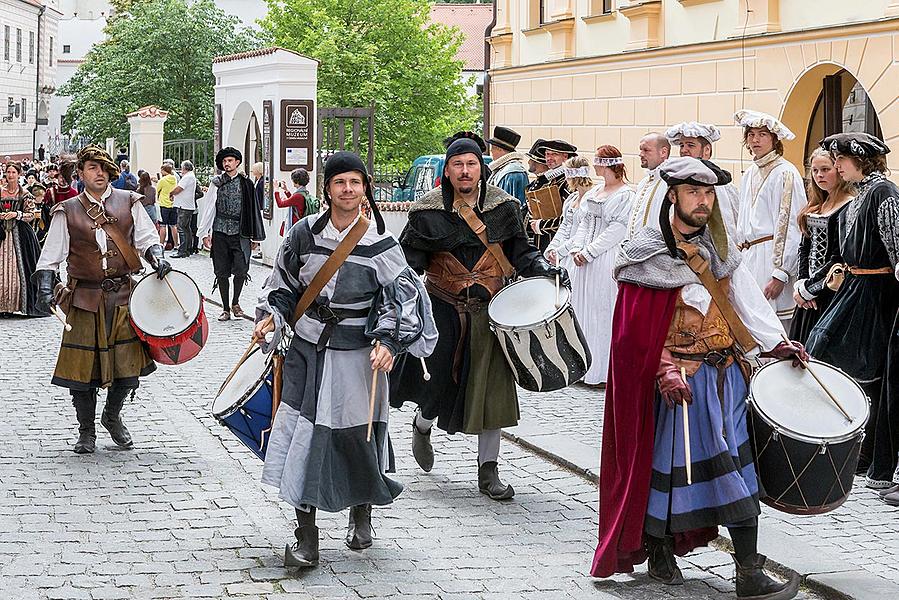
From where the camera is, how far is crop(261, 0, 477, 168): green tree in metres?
45.0

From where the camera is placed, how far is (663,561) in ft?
19.5

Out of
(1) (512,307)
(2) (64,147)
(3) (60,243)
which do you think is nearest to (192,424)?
(3) (60,243)

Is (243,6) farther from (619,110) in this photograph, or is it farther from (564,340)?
(564,340)

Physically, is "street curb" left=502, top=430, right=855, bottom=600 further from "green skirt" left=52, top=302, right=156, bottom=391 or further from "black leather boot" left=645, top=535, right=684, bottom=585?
"green skirt" left=52, top=302, right=156, bottom=391

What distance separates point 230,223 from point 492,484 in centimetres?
861

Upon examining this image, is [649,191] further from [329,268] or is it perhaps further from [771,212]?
[329,268]

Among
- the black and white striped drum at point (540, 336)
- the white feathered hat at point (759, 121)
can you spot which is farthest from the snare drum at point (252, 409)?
the white feathered hat at point (759, 121)

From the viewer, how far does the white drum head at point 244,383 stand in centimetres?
634

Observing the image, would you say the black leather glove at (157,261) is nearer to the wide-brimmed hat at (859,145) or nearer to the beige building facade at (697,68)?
the wide-brimmed hat at (859,145)

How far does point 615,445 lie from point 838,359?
2.50 m

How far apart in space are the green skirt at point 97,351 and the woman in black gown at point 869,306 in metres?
3.99

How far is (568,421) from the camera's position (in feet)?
31.6

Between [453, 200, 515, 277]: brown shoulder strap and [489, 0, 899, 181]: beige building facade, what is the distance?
546 cm

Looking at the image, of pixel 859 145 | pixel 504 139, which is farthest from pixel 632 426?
pixel 504 139
